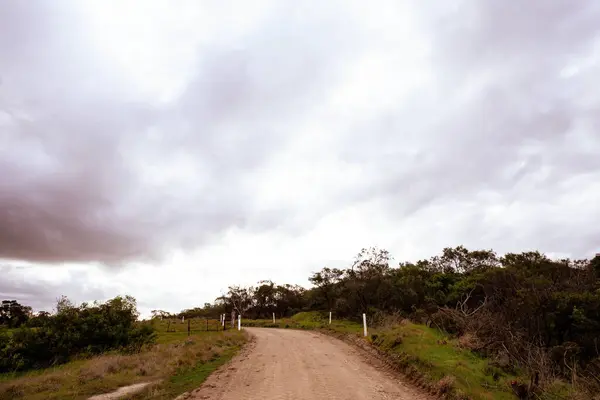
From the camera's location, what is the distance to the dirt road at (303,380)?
9.71m

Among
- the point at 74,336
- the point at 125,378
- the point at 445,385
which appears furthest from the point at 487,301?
the point at 74,336

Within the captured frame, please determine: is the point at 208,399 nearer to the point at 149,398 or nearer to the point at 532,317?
the point at 149,398

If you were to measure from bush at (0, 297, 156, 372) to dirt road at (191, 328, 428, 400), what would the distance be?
12.7m

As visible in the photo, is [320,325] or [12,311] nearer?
[320,325]

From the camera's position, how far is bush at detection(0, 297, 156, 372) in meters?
21.9

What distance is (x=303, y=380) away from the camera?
1126 centimetres

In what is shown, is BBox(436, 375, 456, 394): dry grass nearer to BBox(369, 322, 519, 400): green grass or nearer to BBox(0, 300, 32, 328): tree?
BBox(369, 322, 519, 400): green grass

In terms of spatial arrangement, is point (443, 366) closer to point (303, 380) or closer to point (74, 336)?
point (303, 380)

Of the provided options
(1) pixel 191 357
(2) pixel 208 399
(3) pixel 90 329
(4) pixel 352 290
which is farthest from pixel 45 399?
(4) pixel 352 290

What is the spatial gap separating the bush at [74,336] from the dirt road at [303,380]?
12732mm

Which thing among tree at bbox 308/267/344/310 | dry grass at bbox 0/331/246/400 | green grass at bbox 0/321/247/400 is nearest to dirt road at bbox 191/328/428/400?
green grass at bbox 0/321/247/400

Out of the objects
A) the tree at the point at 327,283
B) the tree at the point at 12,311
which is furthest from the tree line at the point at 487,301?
the tree at the point at 12,311

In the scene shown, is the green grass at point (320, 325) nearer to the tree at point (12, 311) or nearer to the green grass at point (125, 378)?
the green grass at point (125, 378)

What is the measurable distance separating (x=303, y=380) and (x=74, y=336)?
62.1ft
